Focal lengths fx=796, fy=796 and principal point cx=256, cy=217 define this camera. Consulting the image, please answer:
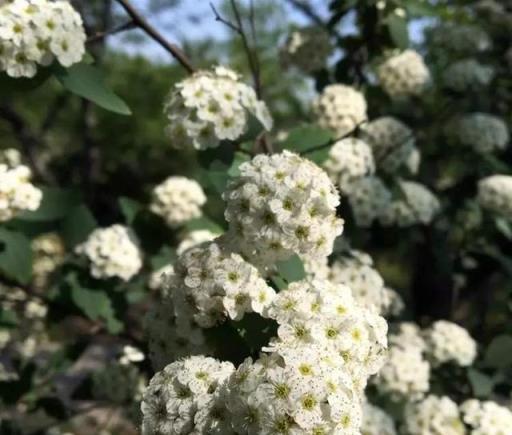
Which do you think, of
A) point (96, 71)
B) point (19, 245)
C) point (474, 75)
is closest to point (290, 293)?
point (96, 71)

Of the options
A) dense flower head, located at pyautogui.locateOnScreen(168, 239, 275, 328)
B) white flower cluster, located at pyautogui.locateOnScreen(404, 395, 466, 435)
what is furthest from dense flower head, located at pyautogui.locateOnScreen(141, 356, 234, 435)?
white flower cluster, located at pyautogui.locateOnScreen(404, 395, 466, 435)

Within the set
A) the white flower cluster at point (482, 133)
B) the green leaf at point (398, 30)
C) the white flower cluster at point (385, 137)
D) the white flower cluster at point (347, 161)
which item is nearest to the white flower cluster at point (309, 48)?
the green leaf at point (398, 30)

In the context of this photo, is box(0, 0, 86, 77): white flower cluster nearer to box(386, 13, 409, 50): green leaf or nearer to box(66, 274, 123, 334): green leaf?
box(66, 274, 123, 334): green leaf

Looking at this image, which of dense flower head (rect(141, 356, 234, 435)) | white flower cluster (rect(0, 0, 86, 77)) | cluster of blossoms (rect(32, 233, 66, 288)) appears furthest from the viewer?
cluster of blossoms (rect(32, 233, 66, 288))

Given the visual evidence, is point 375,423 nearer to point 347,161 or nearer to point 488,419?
point 488,419

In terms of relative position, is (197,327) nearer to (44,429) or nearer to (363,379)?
(363,379)
